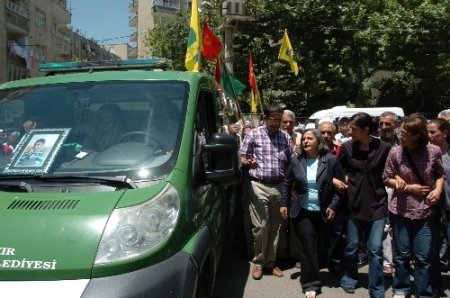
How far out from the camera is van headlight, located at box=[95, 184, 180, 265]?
2.55 m

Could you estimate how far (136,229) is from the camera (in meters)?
2.63

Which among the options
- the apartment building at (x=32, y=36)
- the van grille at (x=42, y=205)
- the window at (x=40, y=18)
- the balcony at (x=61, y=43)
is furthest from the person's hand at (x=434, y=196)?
the balcony at (x=61, y=43)

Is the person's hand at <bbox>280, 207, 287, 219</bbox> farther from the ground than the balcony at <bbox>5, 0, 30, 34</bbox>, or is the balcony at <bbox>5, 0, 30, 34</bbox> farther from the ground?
the balcony at <bbox>5, 0, 30, 34</bbox>

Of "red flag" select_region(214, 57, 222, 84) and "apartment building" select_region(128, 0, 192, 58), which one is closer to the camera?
"red flag" select_region(214, 57, 222, 84)

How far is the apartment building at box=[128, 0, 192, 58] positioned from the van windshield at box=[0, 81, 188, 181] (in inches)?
Answer: 1691

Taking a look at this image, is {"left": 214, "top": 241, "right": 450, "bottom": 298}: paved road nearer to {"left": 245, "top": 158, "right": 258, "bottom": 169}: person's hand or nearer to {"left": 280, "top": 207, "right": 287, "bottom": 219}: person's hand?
{"left": 280, "top": 207, "right": 287, "bottom": 219}: person's hand

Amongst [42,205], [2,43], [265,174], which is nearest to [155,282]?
[42,205]

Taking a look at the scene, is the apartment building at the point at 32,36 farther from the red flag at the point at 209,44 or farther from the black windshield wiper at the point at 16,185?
the black windshield wiper at the point at 16,185

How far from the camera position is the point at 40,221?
8.40ft

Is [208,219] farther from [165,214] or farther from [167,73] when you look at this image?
[167,73]

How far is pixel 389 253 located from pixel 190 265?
328cm

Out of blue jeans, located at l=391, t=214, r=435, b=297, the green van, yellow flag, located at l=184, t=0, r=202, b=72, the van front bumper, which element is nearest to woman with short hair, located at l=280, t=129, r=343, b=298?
blue jeans, located at l=391, t=214, r=435, b=297

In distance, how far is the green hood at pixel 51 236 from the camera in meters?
2.44

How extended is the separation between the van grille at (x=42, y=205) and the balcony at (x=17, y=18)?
1239 inches
